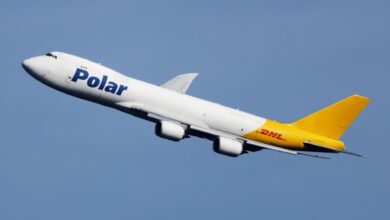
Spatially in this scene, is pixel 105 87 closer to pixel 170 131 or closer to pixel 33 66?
pixel 33 66

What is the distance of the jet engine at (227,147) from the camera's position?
87.1 m

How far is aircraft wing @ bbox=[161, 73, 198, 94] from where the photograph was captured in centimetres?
9231

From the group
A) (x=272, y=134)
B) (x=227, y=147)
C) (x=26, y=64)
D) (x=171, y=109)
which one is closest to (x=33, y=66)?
(x=26, y=64)

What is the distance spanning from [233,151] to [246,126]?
3466mm

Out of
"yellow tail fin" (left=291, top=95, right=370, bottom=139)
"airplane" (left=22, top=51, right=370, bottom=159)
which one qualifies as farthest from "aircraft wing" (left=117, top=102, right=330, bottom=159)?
"yellow tail fin" (left=291, top=95, right=370, bottom=139)

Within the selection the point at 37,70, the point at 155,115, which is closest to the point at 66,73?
the point at 37,70

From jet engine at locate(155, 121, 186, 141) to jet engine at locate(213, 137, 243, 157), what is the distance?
14.7 feet

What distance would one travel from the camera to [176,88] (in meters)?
92.2

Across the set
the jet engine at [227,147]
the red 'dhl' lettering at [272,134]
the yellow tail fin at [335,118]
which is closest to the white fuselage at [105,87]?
the jet engine at [227,147]

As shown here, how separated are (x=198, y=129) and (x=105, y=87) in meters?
10.3

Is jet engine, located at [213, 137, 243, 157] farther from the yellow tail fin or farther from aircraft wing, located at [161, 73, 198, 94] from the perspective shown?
the yellow tail fin

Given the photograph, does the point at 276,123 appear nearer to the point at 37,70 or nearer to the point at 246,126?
the point at 246,126

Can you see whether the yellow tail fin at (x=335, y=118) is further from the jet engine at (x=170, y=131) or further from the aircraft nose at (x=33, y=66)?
the aircraft nose at (x=33, y=66)

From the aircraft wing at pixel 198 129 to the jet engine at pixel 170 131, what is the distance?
0.58 m
